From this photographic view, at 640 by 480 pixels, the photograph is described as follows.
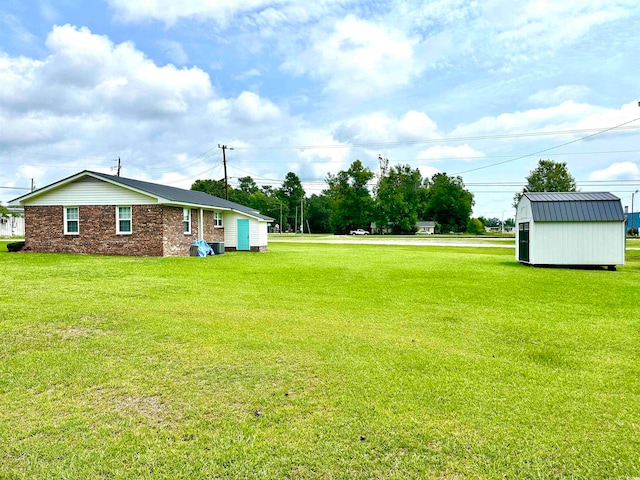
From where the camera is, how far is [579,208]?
635 inches

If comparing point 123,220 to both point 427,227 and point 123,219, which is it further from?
point 427,227

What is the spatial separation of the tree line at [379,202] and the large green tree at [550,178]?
15.4 m

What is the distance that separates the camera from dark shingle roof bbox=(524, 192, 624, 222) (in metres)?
15.8

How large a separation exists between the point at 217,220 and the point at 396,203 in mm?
55795

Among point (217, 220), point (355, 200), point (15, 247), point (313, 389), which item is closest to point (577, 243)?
point (313, 389)

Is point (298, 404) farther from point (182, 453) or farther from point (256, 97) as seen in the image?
point (256, 97)

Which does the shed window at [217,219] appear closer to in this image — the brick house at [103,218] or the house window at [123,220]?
the brick house at [103,218]

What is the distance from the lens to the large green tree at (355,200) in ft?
253

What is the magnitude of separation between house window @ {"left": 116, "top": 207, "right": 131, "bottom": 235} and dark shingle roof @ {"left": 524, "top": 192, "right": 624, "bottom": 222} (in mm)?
18909

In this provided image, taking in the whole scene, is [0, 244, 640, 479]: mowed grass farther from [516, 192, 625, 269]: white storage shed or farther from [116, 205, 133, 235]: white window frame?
[116, 205, 133, 235]: white window frame

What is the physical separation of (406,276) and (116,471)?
10726 mm

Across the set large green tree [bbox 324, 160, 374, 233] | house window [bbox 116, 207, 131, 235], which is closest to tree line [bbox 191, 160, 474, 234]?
large green tree [bbox 324, 160, 374, 233]

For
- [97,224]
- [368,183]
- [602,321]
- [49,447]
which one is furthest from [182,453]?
[368,183]

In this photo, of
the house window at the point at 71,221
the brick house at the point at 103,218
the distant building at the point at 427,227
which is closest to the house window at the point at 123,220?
the brick house at the point at 103,218
